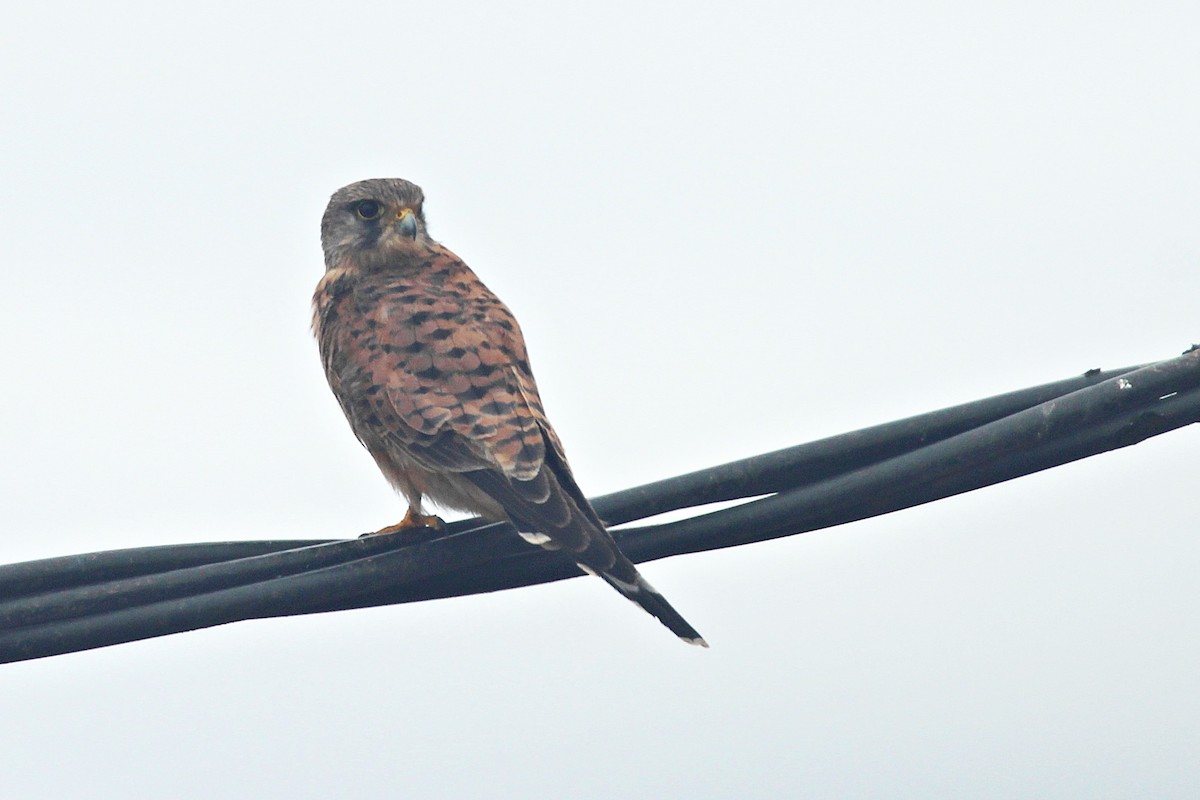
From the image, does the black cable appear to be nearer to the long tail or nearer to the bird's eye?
the long tail

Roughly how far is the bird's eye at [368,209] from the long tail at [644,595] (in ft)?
8.48

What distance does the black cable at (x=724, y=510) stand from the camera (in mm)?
→ 2996

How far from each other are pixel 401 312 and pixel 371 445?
43cm

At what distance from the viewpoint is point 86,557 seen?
302 cm

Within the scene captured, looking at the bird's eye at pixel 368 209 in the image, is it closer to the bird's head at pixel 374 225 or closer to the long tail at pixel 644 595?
the bird's head at pixel 374 225

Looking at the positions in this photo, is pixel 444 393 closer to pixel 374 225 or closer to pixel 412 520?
pixel 412 520

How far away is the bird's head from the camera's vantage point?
549cm

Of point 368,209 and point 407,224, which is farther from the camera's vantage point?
point 368,209

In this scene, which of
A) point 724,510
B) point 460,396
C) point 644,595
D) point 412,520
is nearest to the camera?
point 724,510

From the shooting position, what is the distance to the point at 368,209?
18.6 feet

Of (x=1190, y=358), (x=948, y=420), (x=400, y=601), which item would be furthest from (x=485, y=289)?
(x=1190, y=358)

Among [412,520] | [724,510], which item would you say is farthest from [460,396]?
[724,510]

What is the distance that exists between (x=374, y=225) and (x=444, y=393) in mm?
1535

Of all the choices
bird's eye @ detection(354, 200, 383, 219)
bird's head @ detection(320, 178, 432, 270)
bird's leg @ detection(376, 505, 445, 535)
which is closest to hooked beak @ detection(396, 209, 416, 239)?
bird's head @ detection(320, 178, 432, 270)
